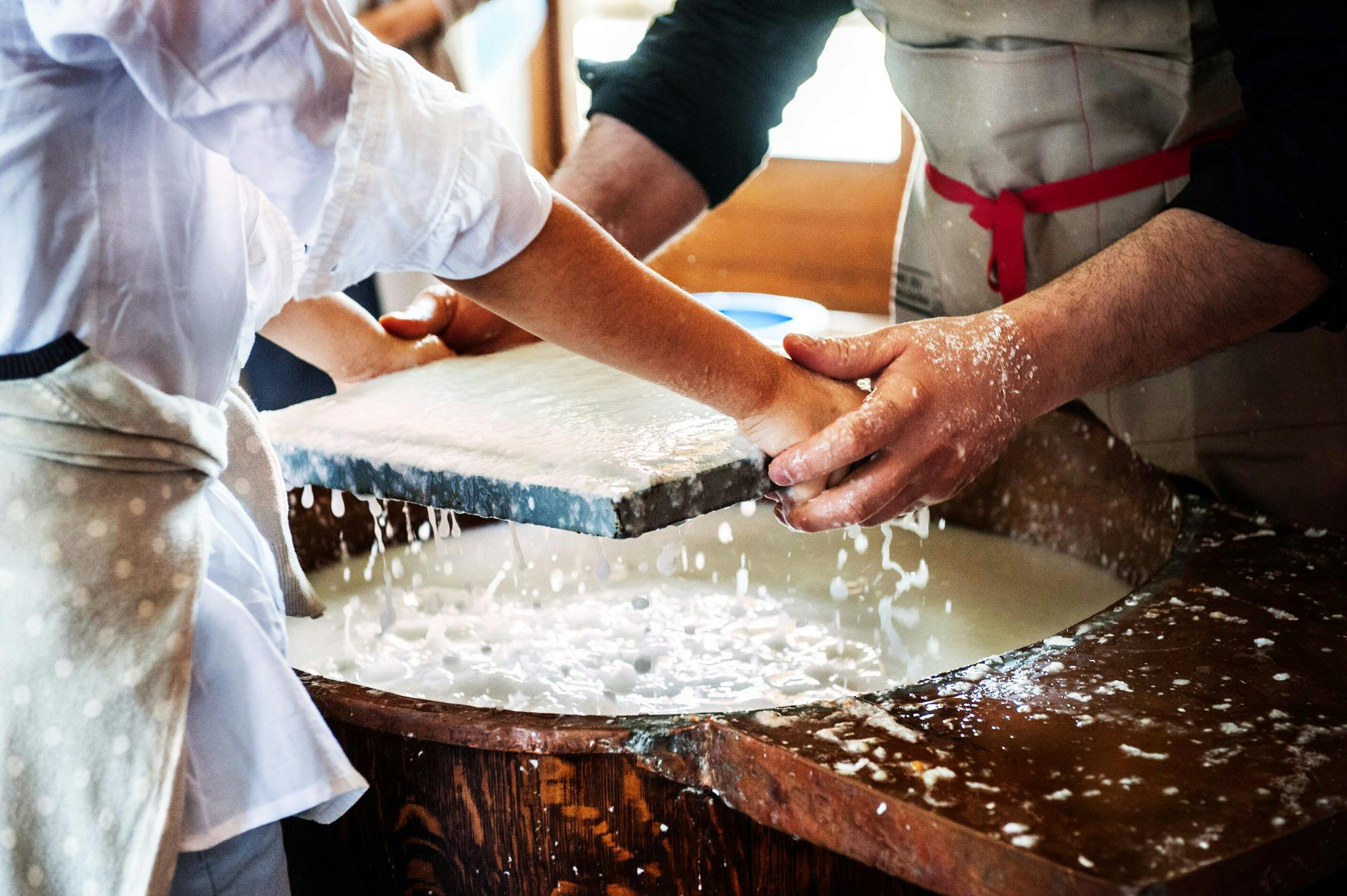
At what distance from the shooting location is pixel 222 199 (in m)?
0.98

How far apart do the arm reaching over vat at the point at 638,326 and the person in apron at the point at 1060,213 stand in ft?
0.19

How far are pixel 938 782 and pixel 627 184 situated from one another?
1.30m

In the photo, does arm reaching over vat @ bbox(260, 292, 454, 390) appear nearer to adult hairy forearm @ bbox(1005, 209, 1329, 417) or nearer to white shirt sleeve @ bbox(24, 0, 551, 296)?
white shirt sleeve @ bbox(24, 0, 551, 296)

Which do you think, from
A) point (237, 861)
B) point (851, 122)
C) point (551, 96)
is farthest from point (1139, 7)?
point (551, 96)

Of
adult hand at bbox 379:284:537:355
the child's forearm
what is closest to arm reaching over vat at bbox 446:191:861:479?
the child's forearm

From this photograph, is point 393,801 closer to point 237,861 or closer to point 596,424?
point 237,861

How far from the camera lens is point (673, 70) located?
204 cm

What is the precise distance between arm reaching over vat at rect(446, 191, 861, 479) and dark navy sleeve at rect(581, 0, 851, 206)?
834mm

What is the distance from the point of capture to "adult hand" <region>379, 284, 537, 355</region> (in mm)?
1768

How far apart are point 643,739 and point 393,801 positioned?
11.1 inches

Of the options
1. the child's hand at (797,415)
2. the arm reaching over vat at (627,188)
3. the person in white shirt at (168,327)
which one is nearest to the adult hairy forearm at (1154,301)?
the child's hand at (797,415)

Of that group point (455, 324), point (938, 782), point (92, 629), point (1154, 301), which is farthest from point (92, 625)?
point (1154, 301)

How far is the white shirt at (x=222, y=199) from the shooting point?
824mm

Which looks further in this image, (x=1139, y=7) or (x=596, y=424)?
(x=1139, y=7)
